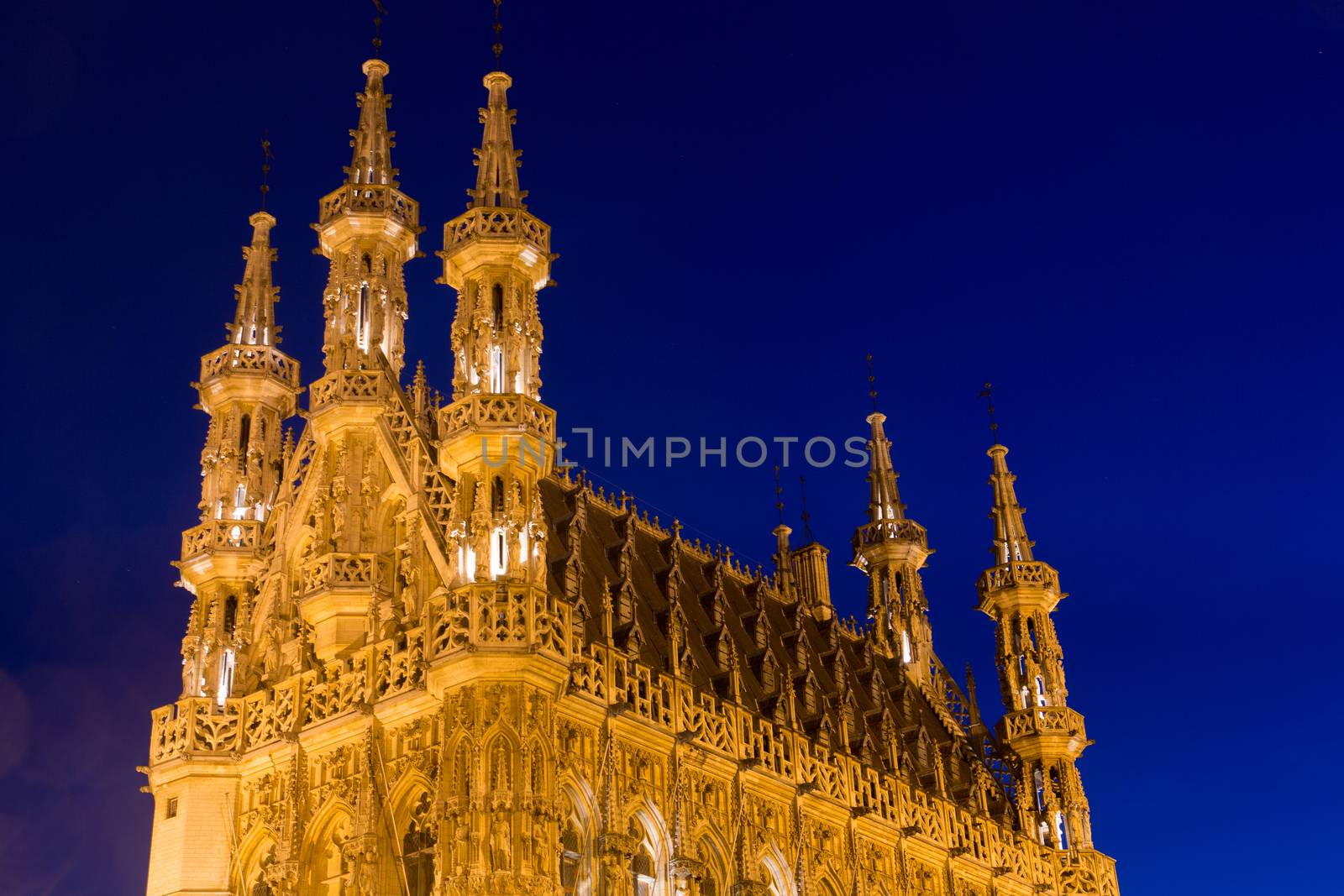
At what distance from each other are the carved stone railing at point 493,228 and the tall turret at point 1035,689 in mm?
26126

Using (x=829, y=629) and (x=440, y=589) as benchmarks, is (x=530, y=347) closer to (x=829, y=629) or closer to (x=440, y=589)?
(x=440, y=589)

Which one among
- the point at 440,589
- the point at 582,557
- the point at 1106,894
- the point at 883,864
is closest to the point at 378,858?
the point at 440,589

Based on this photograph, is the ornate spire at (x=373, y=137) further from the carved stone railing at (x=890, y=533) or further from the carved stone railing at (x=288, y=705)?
the carved stone railing at (x=890, y=533)

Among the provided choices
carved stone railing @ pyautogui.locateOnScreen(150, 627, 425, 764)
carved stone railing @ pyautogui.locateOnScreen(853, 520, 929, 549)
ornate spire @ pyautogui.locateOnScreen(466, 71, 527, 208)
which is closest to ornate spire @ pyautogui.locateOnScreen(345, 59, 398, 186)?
ornate spire @ pyautogui.locateOnScreen(466, 71, 527, 208)

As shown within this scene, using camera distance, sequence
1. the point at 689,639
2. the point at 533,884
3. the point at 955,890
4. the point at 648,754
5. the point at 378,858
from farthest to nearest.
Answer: the point at 955,890
the point at 689,639
the point at 648,754
the point at 378,858
the point at 533,884

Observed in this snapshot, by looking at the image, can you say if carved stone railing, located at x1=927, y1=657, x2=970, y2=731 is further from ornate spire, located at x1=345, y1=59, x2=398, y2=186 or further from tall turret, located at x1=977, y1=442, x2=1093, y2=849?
ornate spire, located at x1=345, y1=59, x2=398, y2=186

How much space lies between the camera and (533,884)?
38.5 meters

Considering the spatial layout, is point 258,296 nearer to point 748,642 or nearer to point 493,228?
point 493,228

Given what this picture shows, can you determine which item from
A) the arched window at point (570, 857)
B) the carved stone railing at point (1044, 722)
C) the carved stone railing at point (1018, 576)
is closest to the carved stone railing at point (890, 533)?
the carved stone railing at point (1018, 576)

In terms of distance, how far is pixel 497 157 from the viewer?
47812mm

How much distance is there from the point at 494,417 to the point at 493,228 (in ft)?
17.9

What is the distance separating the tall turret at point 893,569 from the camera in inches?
2662

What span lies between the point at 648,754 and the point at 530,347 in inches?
403

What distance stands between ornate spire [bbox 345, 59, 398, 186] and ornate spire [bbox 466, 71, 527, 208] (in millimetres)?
3870
